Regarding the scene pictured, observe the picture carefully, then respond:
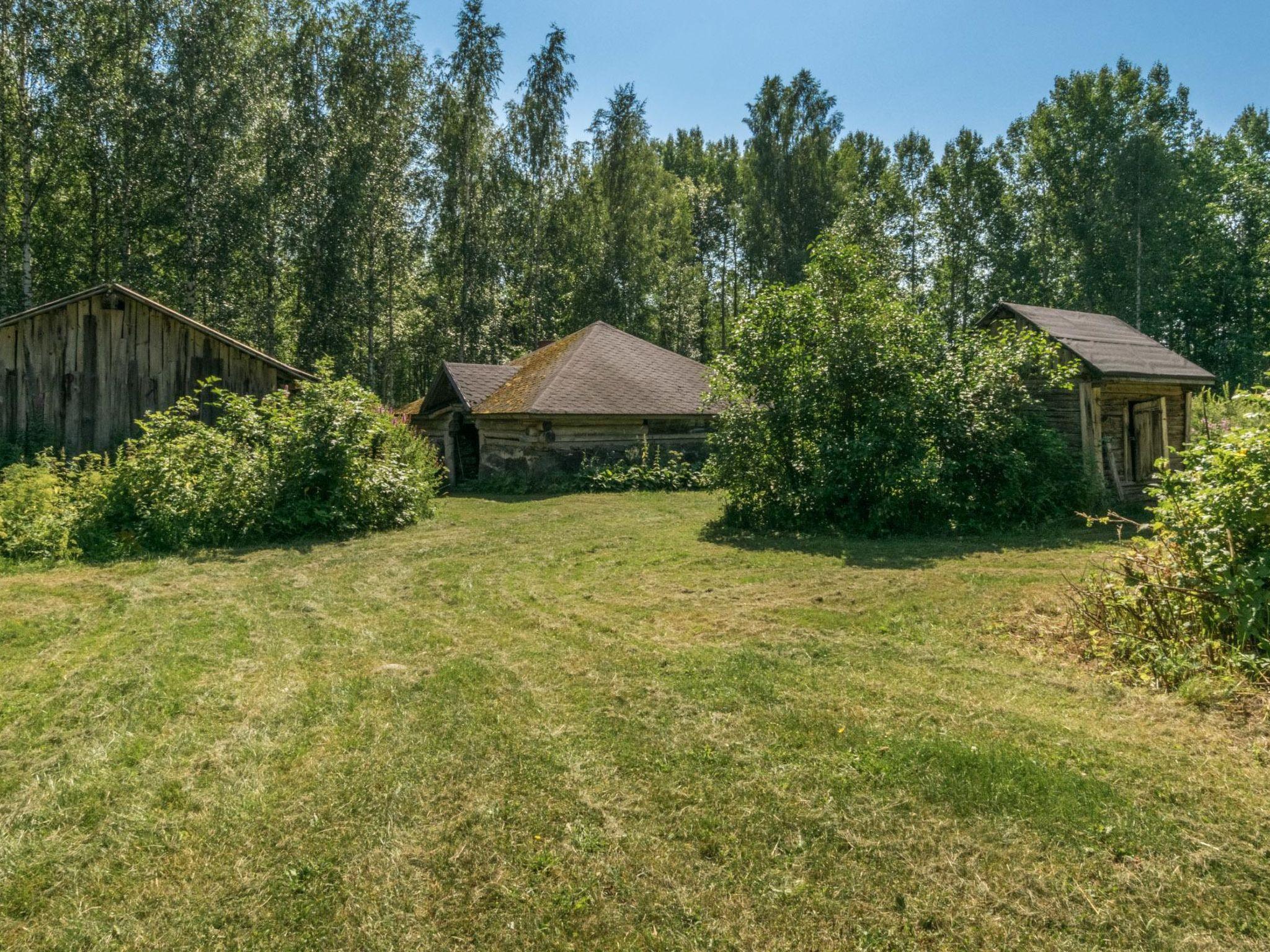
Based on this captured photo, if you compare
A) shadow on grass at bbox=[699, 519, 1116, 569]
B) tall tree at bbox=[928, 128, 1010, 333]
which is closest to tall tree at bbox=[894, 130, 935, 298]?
tall tree at bbox=[928, 128, 1010, 333]

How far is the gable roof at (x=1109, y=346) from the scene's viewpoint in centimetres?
1188

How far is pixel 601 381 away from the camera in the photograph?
19.0m

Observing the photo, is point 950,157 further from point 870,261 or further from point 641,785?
point 641,785

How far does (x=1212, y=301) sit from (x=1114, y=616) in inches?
1570

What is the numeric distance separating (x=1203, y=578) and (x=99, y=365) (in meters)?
16.1

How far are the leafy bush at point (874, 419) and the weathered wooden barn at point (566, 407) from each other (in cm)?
535

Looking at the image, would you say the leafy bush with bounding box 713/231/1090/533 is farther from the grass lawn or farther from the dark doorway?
the dark doorway

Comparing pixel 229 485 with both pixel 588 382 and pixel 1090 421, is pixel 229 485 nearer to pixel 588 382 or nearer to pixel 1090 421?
pixel 588 382

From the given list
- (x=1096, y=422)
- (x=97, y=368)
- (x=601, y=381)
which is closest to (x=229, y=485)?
(x=97, y=368)

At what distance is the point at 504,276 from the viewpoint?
30.2 meters

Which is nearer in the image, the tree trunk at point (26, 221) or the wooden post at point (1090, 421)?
the wooden post at point (1090, 421)

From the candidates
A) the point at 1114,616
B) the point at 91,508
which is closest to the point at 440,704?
the point at 1114,616

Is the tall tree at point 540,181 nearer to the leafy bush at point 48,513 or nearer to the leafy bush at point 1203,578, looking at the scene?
the leafy bush at point 48,513

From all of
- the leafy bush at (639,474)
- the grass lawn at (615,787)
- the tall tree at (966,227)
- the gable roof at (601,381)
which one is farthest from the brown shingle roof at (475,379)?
the tall tree at (966,227)
